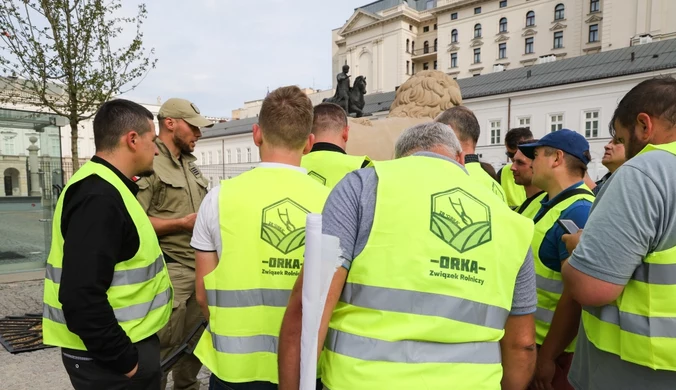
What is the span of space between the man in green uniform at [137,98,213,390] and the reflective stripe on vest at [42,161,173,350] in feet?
2.82

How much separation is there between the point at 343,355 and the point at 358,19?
237 feet

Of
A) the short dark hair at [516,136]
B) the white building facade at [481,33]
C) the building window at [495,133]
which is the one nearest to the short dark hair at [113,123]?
the short dark hair at [516,136]

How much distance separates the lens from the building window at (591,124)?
3016 cm

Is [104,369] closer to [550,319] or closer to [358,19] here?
[550,319]

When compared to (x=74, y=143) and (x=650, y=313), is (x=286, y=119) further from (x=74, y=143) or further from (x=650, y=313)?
(x=74, y=143)

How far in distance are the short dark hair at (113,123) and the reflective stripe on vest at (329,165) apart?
4.89 ft

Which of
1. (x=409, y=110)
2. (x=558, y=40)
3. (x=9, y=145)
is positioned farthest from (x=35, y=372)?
(x=558, y=40)

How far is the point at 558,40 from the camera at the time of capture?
51031 millimetres

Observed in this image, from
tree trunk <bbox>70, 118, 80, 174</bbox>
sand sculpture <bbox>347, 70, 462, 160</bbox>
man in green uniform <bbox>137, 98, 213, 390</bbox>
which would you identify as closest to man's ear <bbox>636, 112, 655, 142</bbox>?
man in green uniform <bbox>137, 98, 213, 390</bbox>

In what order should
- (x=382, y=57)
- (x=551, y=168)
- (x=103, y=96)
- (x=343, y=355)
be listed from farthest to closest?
(x=382, y=57) → (x=103, y=96) → (x=551, y=168) → (x=343, y=355)

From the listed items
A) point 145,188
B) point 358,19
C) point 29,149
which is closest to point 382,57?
point 358,19

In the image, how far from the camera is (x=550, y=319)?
2422 millimetres

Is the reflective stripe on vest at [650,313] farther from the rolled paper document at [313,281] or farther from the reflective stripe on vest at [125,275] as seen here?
the reflective stripe on vest at [125,275]

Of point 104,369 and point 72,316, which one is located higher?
point 72,316
